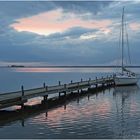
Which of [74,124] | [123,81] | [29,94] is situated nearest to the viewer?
[74,124]

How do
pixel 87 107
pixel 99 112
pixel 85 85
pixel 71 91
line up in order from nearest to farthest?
1. pixel 99 112
2. pixel 87 107
3. pixel 71 91
4. pixel 85 85

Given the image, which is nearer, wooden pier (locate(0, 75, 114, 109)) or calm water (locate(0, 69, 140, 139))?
calm water (locate(0, 69, 140, 139))

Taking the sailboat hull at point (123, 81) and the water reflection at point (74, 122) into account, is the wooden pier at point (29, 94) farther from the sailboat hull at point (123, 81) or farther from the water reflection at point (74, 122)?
the sailboat hull at point (123, 81)

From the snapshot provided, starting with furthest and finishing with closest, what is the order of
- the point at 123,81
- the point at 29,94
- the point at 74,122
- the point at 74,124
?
the point at 123,81, the point at 29,94, the point at 74,122, the point at 74,124

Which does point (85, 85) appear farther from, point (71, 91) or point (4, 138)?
point (4, 138)

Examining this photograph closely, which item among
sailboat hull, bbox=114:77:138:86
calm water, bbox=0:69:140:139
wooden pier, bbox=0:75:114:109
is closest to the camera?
calm water, bbox=0:69:140:139

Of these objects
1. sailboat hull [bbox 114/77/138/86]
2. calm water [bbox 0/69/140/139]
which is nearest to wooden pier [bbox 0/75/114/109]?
calm water [bbox 0/69/140/139]

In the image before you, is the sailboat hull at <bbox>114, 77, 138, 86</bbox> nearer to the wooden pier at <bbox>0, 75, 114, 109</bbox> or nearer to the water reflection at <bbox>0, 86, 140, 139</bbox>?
the wooden pier at <bbox>0, 75, 114, 109</bbox>

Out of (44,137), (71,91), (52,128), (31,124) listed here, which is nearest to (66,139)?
(44,137)

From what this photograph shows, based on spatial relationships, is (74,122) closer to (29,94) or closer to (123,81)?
(29,94)

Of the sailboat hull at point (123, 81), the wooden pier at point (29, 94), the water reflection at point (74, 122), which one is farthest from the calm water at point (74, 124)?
the sailboat hull at point (123, 81)

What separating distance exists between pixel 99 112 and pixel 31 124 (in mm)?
7515

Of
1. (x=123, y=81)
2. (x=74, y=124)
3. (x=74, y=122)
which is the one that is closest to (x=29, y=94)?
(x=74, y=122)

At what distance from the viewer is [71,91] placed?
46562 millimetres
